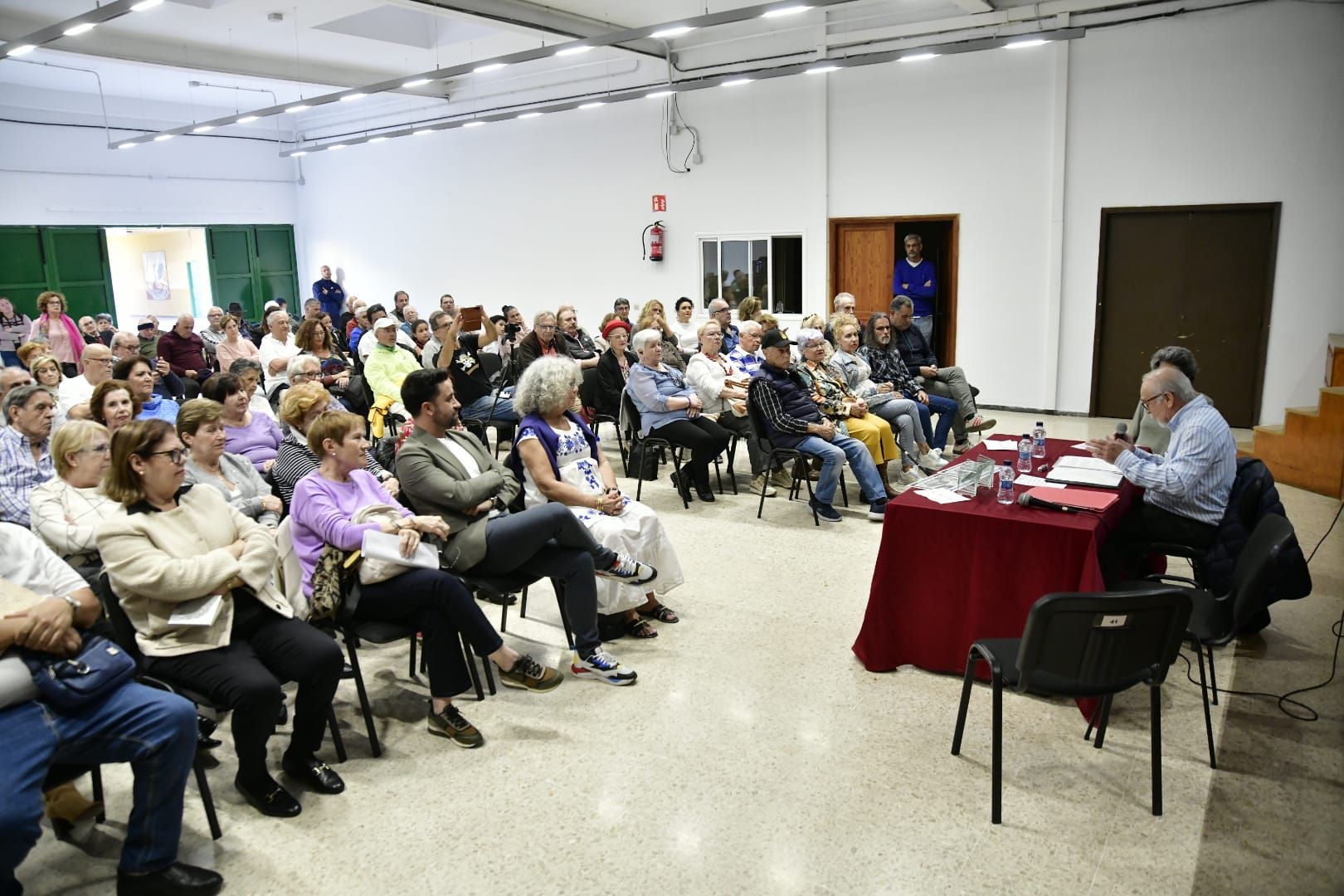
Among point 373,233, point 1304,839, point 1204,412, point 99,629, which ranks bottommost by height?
point 1304,839

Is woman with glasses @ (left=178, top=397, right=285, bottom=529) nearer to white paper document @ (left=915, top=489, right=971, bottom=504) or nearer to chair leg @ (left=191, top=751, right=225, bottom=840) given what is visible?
chair leg @ (left=191, top=751, right=225, bottom=840)

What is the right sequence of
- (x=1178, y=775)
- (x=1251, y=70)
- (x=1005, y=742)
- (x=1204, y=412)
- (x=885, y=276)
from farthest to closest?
(x=885, y=276), (x=1251, y=70), (x=1204, y=412), (x=1005, y=742), (x=1178, y=775)

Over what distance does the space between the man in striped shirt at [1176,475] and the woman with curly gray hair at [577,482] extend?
73.2 inches

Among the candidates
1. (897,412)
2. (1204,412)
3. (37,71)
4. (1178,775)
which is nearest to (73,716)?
(1178,775)

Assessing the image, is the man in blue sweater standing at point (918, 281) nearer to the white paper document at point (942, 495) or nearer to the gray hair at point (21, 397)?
the white paper document at point (942, 495)

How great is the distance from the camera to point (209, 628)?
268cm

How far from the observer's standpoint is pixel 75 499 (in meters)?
3.27

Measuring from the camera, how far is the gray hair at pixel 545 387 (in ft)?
12.5

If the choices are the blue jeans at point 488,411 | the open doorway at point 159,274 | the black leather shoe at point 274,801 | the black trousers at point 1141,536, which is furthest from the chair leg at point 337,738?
the open doorway at point 159,274

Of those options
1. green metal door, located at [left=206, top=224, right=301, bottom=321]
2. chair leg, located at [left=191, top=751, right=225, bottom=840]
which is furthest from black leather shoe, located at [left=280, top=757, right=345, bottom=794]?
green metal door, located at [left=206, top=224, right=301, bottom=321]

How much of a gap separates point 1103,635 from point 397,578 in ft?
7.25

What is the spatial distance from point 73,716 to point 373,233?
13.2 metres

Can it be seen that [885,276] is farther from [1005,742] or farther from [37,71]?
[37,71]

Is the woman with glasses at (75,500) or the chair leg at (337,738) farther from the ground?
the woman with glasses at (75,500)
